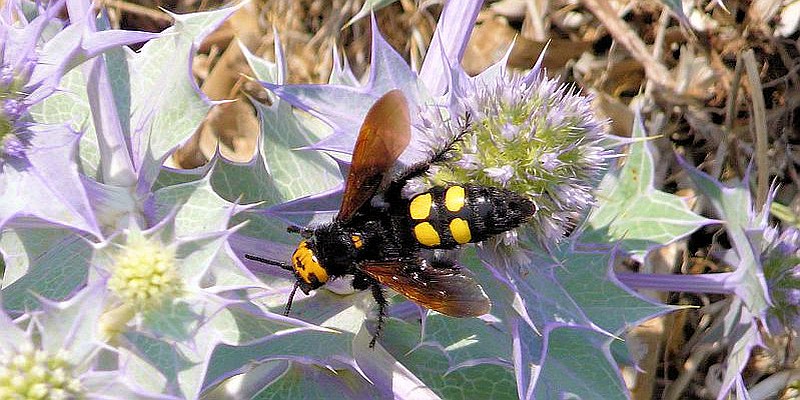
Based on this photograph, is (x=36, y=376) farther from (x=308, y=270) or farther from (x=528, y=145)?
(x=528, y=145)

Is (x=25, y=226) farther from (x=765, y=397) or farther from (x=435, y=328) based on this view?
(x=765, y=397)

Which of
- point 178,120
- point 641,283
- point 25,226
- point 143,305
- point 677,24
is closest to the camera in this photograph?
point 143,305

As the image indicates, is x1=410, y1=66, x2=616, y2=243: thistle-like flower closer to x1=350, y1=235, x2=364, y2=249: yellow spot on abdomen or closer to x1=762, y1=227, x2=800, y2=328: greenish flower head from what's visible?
x1=350, y1=235, x2=364, y2=249: yellow spot on abdomen

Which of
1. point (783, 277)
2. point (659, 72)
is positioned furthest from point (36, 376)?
point (659, 72)

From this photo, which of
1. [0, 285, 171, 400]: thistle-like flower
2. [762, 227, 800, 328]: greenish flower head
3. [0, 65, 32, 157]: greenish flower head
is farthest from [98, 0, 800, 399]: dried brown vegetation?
[0, 285, 171, 400]: thistle-like flower

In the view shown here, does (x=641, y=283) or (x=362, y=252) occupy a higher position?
(x=362, y=252)

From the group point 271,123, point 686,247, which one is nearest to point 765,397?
point 686,247
